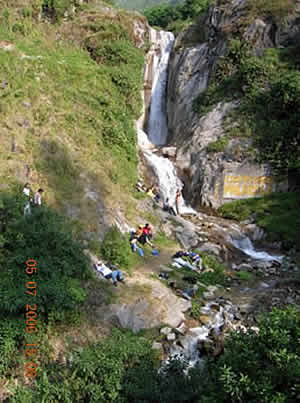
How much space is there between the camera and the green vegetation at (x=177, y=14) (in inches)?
1471

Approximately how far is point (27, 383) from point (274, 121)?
61.9 feet

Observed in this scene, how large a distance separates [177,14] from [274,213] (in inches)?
1417

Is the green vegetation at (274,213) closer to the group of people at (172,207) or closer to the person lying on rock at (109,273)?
the group of people at (172,207)

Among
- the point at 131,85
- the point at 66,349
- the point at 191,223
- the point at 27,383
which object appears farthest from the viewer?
the point at 131,85

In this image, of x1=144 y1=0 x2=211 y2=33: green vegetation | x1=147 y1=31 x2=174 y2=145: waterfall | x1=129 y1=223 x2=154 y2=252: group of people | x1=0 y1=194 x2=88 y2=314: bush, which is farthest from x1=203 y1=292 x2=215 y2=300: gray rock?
x1=144 y1=0 x2=211 y2=33: green vegetation

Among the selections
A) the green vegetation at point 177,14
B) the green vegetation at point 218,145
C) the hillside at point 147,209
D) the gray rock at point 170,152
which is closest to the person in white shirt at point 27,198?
the hillside at point 147,209

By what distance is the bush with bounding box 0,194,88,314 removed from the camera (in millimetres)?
6664

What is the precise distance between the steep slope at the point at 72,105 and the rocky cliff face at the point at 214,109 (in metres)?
4.98

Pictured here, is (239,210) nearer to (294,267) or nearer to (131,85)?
(294,267)

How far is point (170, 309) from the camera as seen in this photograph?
8.51 m

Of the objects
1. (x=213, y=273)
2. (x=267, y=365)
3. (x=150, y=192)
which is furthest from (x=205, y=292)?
(x=150, y=192)

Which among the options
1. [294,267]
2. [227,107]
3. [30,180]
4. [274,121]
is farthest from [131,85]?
[294,267]

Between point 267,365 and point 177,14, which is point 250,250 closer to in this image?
point 267,365
